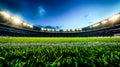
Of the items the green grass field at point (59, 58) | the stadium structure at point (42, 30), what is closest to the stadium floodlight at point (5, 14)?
the stadium structure at point (42, 30)

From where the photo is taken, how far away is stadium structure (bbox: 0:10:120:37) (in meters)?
67.1

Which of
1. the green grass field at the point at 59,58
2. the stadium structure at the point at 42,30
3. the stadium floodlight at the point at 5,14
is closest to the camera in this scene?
the green grass field at the point at 59,58

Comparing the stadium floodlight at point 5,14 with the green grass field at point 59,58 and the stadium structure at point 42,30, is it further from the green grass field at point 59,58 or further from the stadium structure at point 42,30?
the green grass field at point 59,58

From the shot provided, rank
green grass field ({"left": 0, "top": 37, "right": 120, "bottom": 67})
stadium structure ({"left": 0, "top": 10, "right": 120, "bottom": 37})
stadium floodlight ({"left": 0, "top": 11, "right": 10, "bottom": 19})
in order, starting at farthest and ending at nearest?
stadium structure ({"left": 0, "top": 10, "right": 120, "bottom": 37})
stadium floodlight ({"left": 0, "top": 11, "right": 10, "bottom": 19})
green grass field ({"left": 0, "top": 37, "right": 120, "bottom": 67})

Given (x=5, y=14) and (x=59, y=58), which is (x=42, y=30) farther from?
(x=59, y=58)

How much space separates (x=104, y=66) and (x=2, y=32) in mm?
73049

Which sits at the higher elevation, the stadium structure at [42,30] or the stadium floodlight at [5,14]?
the stadium floodlight at [5,14]

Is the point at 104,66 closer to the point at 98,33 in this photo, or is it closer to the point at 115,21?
the point at 115,21

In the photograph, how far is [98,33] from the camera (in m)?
97.0

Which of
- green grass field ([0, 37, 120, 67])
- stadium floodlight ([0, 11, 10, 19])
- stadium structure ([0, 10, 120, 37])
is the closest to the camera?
green grass field ([0, 37, 120, 67])

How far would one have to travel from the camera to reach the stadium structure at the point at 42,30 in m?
67.1

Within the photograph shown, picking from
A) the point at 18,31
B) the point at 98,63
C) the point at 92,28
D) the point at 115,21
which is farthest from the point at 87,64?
the point at 92,28

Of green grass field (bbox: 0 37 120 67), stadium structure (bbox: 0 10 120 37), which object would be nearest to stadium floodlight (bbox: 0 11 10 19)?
stadium structure (bbox: 0 10 120 37)

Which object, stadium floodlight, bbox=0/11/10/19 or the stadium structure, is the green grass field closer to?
the stadium structure
